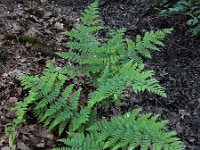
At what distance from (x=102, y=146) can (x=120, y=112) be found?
4.08 ft

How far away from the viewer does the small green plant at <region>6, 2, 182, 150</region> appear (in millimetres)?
4238

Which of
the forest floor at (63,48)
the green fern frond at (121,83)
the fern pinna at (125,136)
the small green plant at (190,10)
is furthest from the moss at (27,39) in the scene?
the small green plant at (190,10)

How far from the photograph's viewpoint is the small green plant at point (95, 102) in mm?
4238

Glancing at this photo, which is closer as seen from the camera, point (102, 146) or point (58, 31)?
point (102, 146)

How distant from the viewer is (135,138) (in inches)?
165

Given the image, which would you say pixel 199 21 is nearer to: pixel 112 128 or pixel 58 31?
pixel 58 31

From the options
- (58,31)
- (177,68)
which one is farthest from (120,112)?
(58,31)

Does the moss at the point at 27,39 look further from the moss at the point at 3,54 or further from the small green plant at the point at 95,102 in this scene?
the small green plant at the point at 95,102

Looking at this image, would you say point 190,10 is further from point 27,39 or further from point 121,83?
point 121,83

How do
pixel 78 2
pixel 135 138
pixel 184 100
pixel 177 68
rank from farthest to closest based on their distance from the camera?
1. pixel 78 2
2. pixel 177 68
3. pixel 184 100
4. pixel 135 138

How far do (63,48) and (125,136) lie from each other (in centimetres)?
296

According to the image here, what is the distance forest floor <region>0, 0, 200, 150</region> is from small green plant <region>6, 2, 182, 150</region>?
0.95 ft

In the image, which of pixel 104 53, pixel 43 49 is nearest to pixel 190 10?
pixel 104 53

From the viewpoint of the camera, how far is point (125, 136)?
4.25 meters
